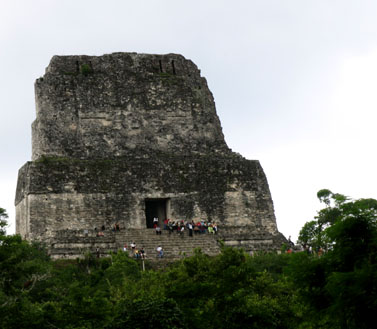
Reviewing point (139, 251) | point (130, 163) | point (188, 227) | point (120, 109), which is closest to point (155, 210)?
point (130, 163)

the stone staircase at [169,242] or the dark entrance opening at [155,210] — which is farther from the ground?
the dark entrance opening at [155,210]

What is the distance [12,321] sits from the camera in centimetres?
1628

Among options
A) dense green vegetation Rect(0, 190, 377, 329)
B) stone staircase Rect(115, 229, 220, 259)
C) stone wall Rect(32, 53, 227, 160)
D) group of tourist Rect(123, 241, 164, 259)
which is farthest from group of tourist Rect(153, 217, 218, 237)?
dense green vegetation Rect(0, 190, 377, 329)

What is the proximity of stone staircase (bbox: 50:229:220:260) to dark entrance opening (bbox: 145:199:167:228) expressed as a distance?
90.1 inches

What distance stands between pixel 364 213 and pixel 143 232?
Result: 19.1 metres

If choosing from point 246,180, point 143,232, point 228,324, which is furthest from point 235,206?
point 228,324

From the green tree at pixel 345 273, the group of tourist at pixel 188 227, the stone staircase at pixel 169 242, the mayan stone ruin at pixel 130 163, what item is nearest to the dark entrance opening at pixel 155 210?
the mayan stone ruin at pixel 130 163

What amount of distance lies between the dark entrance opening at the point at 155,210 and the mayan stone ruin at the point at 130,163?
0.05 metres

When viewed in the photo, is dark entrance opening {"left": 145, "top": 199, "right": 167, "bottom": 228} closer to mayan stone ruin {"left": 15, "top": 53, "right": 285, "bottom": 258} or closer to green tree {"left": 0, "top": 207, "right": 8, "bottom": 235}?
mayan stone ruin {"left": 15, "top": 53, "right": 285, "bottom": 258}

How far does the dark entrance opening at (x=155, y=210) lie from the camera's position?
1340 inches

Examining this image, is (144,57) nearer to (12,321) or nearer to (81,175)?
(81,175)

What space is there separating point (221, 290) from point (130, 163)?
15.3 metres

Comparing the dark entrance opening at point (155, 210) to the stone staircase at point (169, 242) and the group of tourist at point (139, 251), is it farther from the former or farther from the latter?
the group of tourist at point (139, 251)

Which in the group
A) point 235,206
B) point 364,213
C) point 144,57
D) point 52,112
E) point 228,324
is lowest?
point 228,324
